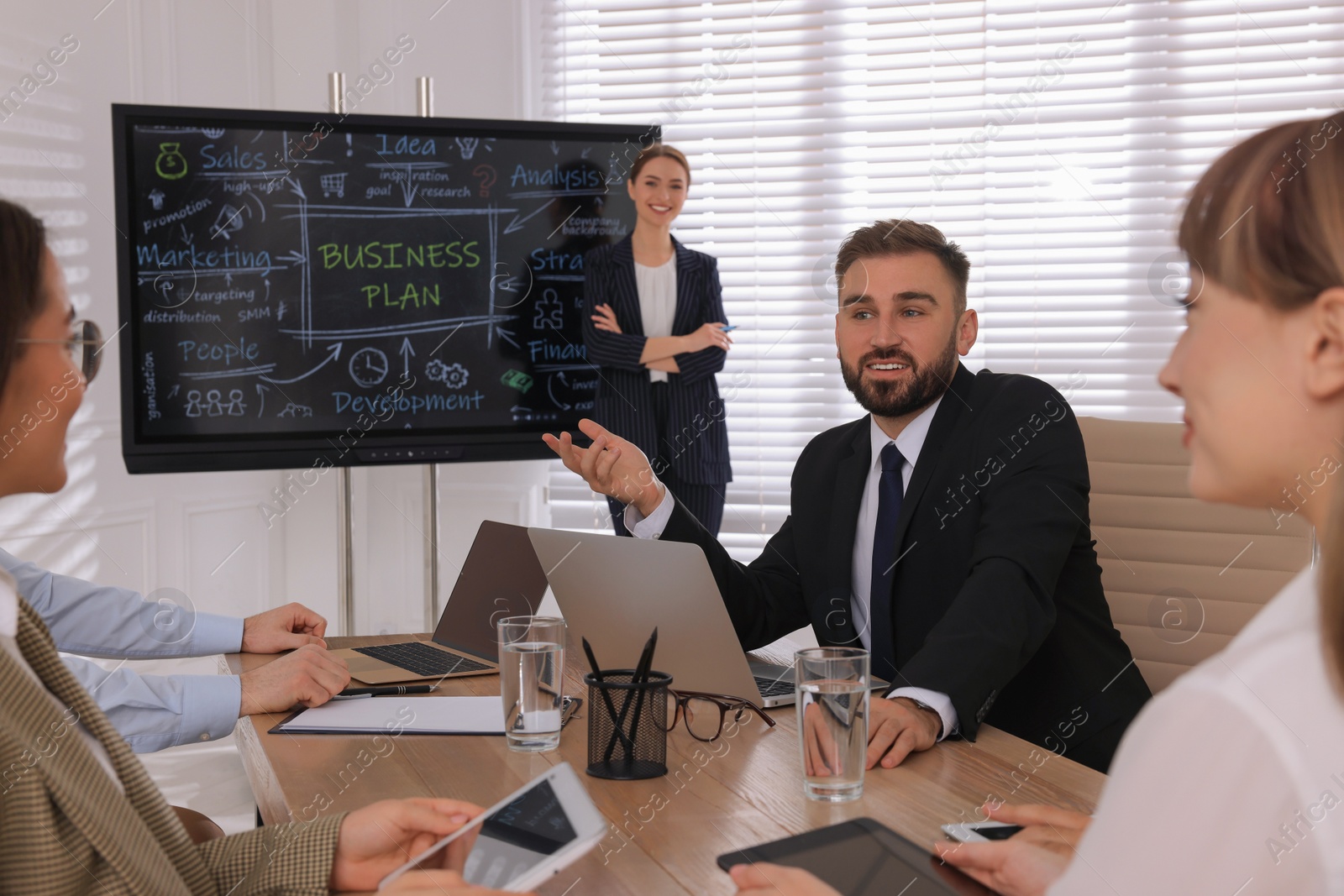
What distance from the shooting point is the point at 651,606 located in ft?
4.28

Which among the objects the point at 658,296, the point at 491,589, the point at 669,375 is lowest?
the point at 491,589

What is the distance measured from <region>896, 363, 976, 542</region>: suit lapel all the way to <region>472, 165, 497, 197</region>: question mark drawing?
182 centimetres

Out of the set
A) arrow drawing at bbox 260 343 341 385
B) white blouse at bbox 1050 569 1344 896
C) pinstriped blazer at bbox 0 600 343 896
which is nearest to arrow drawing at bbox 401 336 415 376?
arrow drawing at bbox 260 343 341 385

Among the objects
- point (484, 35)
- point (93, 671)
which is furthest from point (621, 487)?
point (484, 35)

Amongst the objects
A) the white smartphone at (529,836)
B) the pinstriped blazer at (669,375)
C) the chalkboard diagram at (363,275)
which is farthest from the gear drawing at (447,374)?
the white smartphone at (529,836)

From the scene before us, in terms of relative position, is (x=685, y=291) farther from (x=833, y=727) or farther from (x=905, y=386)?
(x=833, y=727)

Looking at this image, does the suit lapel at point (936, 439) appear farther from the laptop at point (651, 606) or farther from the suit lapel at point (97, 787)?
the suit lapel at point (97, 787)

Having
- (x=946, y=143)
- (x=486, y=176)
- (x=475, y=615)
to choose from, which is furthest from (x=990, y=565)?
(x=946, y=143)

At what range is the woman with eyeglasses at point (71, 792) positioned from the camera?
781mm

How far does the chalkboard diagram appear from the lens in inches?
117

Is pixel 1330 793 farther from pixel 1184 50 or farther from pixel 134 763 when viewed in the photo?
pixel 1184 50

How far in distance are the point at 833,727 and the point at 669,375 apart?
2453 mm

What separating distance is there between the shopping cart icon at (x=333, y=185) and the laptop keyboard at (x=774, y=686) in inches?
86.6

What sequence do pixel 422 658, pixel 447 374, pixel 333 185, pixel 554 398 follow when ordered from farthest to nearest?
pixel 554 398 < pixel 447 374 < pixel 333 185 < pixel 422 658
